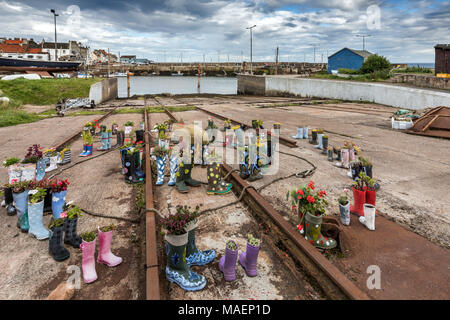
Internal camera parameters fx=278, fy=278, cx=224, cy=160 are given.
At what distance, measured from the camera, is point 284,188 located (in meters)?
5.93

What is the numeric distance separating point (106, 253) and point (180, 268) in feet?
3.44

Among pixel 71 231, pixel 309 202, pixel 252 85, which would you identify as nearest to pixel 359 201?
pixel 309 202

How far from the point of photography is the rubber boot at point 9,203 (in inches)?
188

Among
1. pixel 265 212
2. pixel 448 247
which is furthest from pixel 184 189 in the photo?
pixel 448 247

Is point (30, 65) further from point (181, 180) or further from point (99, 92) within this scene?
point (181, 180)

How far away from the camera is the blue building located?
41438 millimetres

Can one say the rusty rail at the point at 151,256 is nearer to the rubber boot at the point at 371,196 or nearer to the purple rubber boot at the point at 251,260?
the purple rubber boot at the point at 251,260

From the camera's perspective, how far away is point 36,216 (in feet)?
13.4

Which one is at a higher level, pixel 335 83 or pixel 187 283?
pixel 335 83

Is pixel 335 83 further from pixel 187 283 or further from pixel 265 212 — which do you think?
pixel 187 283

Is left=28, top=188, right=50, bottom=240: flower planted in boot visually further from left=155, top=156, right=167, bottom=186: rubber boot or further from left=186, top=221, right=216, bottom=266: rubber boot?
left=155, top=156, right=167, bottom=186: rubber boot

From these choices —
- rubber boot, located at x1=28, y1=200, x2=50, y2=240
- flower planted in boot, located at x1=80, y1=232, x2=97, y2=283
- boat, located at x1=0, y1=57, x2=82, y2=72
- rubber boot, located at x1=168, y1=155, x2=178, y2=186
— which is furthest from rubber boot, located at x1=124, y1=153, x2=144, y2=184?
boat, located at x1=0, y1=57, x2=82, y2=72
